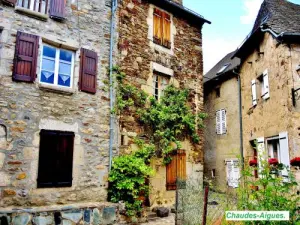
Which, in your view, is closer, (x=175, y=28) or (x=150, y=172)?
(x=150, y=172)

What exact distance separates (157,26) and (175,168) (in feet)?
18.3

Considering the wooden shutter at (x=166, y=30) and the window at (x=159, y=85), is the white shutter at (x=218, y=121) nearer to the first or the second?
the window at (x=159, y=85)

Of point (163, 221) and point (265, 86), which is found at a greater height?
point (265, 86)

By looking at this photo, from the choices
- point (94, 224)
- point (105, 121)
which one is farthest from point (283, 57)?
point (94, 224)

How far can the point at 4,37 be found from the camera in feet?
22.2

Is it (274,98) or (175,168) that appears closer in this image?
(274,98)

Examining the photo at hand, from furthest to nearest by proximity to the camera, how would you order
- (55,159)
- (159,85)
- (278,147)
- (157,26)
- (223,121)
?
(223,121) < (157,26) < (159,85) < (278,147) < (55,159)

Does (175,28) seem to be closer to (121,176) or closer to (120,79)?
(120,79)

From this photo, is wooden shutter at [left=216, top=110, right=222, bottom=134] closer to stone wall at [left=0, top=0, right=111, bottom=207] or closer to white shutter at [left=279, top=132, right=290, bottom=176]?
white shutter at [left=279, top=132, right=290, bottom=176]

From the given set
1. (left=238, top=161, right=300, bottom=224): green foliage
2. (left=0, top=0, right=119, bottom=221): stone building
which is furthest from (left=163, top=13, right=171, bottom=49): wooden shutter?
(left=238, top=161, right=300, bottom=224): green foliage

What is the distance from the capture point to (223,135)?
13.1m

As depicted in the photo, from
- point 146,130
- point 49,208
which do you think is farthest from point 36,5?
point 49,208

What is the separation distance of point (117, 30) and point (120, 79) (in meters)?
1.77

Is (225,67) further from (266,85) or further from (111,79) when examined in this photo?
(111,79)
